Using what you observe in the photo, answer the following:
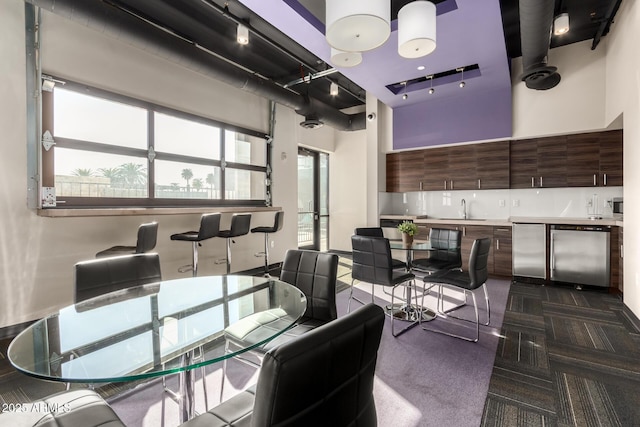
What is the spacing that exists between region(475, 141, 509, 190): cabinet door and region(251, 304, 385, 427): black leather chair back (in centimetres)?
525

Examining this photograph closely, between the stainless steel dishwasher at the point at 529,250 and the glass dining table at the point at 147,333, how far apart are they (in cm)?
434

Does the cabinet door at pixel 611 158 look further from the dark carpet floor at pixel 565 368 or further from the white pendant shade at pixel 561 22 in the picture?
the white pendant shade at pixel 561 22

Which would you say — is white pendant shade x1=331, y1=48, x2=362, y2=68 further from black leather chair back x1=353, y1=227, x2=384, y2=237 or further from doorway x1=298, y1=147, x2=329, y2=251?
doorway x1=298, y1=147, x2=329, y2=251

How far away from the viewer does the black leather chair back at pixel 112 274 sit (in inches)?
72.8

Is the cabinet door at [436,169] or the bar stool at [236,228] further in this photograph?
the cabinet door at [436,169]

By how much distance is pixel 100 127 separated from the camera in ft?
12.0

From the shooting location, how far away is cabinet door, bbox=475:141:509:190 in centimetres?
527

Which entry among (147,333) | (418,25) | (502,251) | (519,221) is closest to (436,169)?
(519,221)

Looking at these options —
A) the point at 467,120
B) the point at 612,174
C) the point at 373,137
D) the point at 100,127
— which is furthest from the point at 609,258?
the point at 100,127

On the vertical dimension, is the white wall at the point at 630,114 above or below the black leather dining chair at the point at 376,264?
above

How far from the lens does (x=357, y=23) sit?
2.12 meters

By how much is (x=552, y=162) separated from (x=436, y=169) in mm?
1791

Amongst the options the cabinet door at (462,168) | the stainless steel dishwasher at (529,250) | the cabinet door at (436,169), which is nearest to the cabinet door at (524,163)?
the cabinet door at (462,168)

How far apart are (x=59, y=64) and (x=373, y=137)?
4949mm
